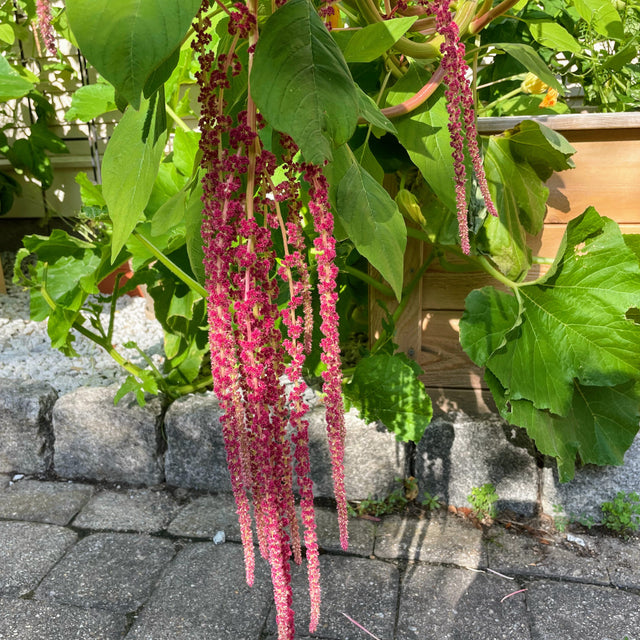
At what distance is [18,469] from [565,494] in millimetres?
1659

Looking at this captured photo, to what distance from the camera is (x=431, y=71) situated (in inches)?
41.7

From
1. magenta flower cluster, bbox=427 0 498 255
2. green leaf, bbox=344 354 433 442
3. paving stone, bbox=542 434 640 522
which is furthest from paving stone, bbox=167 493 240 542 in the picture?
magenta flower cluster, bbox=427 0 498 255

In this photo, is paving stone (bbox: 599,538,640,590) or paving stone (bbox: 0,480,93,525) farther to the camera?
paving stone (bbox: 0,480,93,525)

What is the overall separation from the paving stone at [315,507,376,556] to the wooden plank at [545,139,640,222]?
3.18ft

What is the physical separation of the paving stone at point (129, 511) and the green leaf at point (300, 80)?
153cm

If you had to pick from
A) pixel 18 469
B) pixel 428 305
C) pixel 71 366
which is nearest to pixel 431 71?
pixel 428 305

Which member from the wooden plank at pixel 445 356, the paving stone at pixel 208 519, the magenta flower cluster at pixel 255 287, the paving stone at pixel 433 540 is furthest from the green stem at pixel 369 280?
the magenta flower cluster at pixel 255 287

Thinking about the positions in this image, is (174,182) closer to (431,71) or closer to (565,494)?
A: (431,71)

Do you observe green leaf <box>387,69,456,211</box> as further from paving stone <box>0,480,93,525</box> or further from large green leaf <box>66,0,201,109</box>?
paving stone <box>0,480,93,525</box>

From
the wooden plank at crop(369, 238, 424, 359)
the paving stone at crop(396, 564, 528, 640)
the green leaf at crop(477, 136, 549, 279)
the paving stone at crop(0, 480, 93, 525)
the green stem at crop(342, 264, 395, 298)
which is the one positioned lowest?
the paving stone at crop(0, 480, 93, 525)

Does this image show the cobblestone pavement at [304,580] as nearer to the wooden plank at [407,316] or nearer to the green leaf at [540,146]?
the wooden plank at [407,316]

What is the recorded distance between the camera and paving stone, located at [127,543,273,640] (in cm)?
141

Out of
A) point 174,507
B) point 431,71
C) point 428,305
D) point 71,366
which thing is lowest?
point 174,507

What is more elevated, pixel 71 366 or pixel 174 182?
pixel 174 182
